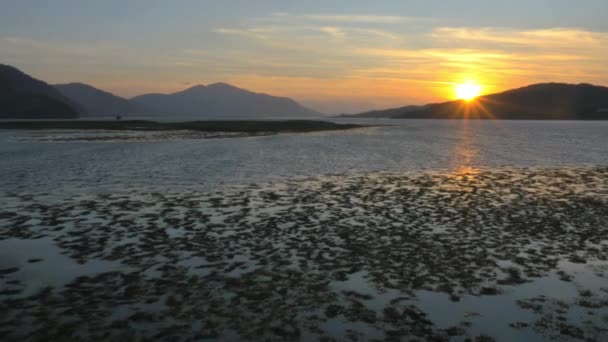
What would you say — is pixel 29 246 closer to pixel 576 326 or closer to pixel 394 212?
pixel 394 212

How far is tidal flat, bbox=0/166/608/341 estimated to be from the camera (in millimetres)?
11438

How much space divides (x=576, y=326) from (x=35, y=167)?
158 feet

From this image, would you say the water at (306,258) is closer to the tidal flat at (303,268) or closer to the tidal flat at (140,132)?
the tidal flat at (303,268)

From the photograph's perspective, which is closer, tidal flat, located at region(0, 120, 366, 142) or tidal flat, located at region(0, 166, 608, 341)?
tidal flat, located at region(0, 166, 608, 341)

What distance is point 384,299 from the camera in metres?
13.2

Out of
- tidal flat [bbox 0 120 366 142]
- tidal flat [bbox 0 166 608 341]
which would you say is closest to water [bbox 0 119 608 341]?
tidal flat [bbox 0 166 608 341]

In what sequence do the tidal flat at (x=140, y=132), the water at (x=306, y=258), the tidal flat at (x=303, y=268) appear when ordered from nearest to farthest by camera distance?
the tidal flat at (x=303, y=268) < the water at (x=306, y=258) < the tidal flat at (x=140, y=132)

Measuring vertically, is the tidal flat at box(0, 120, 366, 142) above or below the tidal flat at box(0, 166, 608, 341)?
above

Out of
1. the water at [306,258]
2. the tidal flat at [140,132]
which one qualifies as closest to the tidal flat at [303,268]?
the water at [306,258]

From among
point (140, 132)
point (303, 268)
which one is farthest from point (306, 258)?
point (140, 132)

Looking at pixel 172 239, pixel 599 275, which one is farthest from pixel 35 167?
pixel 599 275

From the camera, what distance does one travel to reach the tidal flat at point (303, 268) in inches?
450

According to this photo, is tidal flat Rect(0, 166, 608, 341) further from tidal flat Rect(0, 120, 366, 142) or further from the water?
tidal flat Rect(0, 120, 366, 142)

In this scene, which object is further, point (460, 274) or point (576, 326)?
point (460, 274)
